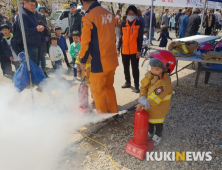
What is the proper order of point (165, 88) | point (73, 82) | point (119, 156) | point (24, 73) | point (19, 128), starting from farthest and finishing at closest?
point (73, 82) < point (24, 73) < point (19, 128) < point (119, 156) < point (165, 88)

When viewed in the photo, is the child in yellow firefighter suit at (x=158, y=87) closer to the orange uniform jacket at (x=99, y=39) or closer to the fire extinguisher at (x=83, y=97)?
the orange uniform jacket at (x=99, y=39)

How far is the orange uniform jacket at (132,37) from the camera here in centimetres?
409

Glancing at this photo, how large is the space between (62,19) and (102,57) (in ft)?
44.9

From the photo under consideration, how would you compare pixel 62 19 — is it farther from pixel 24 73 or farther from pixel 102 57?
pixel 102 57

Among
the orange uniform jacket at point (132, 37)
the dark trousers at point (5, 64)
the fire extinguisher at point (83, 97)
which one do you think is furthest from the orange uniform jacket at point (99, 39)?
the dark trousers at point (5, 64)

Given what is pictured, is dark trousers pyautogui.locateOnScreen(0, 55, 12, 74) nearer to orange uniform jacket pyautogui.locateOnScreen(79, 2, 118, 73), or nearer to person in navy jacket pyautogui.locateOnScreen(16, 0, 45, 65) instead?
person in navy jacket pyautogui.locateOnScreen(16, 0, 45, 65)

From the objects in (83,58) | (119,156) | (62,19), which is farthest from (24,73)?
(62,19)

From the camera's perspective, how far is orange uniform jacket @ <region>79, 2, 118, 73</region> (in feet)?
8.51

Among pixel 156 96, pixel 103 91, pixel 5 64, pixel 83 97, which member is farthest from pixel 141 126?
pixel 5 64

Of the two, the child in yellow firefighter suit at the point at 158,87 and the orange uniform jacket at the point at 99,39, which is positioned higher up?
the orange uniform jacket at the point at 99,39

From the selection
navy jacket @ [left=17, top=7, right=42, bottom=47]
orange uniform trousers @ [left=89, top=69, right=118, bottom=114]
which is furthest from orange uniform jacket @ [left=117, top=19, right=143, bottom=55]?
navy jacket @ [left=17, top=7, right=42, bottom=47]

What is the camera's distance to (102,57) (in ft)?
9.11

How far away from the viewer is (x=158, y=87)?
2316 millimetres

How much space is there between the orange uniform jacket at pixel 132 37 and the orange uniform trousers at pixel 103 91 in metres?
1.32
